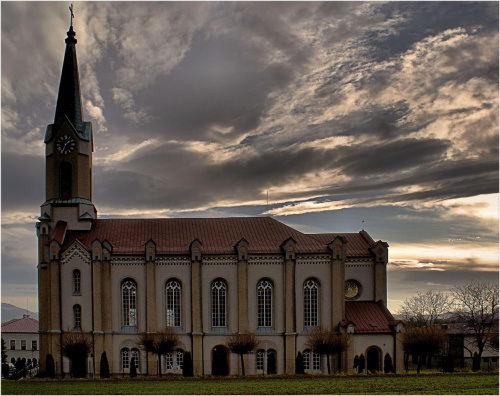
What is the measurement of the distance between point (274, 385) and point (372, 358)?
16393 millimetres

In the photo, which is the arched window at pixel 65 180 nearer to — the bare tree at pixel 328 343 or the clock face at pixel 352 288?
the bare tree at pixel 328 343

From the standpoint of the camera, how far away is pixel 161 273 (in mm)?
57562

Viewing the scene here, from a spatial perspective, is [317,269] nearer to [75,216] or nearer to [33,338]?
[75,216]

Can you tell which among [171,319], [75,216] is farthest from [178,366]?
[75,216]

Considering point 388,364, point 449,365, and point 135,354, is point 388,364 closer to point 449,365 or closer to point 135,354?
point 449,365

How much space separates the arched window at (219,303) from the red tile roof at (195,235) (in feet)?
12.0

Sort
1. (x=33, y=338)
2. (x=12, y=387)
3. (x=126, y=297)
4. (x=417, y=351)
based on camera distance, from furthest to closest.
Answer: (x=33, y=338) < (x=126, y=297) < (x=417, y=351) < (x=12, y=387)

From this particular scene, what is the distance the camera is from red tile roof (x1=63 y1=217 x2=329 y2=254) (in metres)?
58.1

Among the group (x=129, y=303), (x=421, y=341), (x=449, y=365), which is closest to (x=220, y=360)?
(x=129, y=303)

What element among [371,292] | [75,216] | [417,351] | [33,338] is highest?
[75,216]

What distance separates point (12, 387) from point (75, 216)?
70.2 feet

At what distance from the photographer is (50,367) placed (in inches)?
2133

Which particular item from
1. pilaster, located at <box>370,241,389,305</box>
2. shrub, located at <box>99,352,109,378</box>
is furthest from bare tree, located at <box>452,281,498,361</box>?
shrub, located at <box>99,352,109,378</box>

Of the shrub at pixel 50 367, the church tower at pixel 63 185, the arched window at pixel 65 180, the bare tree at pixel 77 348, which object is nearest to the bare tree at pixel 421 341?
the bare tree at pixel 77 348
